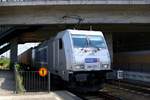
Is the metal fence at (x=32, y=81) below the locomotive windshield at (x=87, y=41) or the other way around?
below

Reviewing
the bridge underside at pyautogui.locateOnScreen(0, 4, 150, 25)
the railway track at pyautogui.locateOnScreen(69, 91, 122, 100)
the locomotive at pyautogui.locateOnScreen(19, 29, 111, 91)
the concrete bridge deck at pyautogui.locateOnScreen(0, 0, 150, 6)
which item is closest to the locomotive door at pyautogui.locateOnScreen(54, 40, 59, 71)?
the locomotive at pyautogui.locateOnScreen(19, 29, 111, 91)

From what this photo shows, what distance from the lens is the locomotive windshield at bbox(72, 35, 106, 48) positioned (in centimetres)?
1953

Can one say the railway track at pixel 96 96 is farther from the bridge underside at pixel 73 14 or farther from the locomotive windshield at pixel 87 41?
the bridge underside at pixel 73 14

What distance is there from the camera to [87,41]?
1973 cm

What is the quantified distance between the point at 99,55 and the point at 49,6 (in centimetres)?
1317

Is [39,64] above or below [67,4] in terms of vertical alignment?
below

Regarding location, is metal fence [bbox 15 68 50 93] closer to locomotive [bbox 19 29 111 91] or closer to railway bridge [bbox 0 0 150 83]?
locomotive [bbox 19 29 111 91]

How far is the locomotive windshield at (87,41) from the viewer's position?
64.1 ft

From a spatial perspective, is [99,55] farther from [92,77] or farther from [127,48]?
[127,48]

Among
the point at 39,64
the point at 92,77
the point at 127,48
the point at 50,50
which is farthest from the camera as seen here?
the point at 127,48

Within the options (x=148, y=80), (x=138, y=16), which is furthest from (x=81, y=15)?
(x=148, y=80)

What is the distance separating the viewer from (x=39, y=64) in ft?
97.0

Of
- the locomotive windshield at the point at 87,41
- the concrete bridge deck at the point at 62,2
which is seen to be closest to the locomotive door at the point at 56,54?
the locomotive windshield at the point at 87,41

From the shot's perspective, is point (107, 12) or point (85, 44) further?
point (107, 12)
